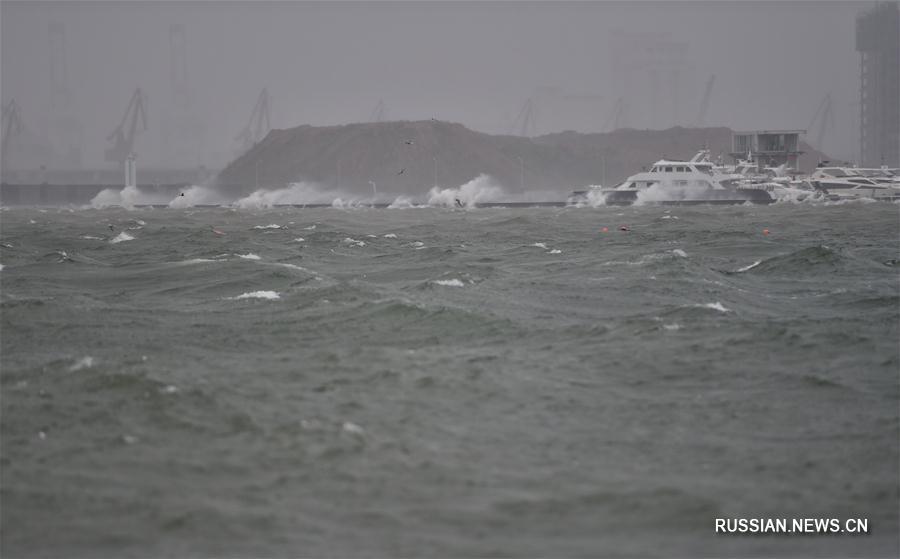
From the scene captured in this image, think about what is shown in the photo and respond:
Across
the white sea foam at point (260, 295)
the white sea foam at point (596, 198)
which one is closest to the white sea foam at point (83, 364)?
the white sea foam at point (260, 295)

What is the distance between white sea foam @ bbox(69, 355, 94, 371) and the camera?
85.9 ft

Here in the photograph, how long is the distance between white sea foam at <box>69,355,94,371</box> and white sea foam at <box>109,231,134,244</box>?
166 ft

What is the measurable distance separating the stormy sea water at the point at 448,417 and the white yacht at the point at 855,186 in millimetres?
100558

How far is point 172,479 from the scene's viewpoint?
60.3ft

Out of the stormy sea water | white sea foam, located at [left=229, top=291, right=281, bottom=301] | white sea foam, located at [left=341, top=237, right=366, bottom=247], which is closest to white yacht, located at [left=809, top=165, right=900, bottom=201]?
white sea foam, located at [left=341, top=237, right=366, bottom=247]

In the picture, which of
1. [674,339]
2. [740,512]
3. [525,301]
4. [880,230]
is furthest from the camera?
[880,230]

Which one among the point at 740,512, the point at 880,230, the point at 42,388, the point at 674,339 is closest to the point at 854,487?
the point at 740,512

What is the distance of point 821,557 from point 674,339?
14808mm

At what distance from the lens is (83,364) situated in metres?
26.5

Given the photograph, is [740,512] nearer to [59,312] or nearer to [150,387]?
[150,387]

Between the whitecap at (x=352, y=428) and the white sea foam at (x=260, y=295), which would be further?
the white sea foam at (x=260, y=295)

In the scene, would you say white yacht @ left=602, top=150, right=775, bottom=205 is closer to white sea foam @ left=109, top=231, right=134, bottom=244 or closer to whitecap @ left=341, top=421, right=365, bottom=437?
white sea foam @ left=109, top=231, right=134, bottom=244

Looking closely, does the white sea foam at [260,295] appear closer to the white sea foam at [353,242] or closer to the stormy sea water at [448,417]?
the stormy sea water at [448,417]

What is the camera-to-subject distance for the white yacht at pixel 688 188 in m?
138
